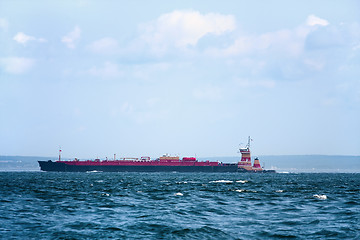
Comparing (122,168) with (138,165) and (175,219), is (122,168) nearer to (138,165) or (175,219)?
(138,165)

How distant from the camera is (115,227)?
26.0 metres

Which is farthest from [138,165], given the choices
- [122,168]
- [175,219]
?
[175,219]

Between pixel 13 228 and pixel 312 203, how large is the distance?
28.7 m

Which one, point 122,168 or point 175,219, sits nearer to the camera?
point 175,219

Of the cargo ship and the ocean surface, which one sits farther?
the cargo ship

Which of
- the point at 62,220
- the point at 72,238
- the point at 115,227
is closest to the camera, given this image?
the point at 72,238

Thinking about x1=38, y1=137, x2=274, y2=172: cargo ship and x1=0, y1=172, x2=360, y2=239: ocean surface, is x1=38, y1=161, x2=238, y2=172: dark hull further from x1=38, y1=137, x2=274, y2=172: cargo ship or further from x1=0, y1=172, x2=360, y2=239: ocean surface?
x1=0, y1=172, x2=360, y2=239: ocean surface

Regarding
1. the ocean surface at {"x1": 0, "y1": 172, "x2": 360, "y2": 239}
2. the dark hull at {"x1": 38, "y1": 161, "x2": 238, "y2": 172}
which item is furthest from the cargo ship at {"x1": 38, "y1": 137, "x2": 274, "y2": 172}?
the ocean surface at {"x1": 0, "y1": 172, "x2": 360, "y2": 239}

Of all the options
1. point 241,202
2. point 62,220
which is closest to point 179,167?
point 241,202

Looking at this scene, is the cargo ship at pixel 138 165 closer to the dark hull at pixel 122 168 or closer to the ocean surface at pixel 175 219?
the dark hull at pixel 122 168

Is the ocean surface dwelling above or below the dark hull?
above

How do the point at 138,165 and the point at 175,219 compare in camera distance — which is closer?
the point at 175,219

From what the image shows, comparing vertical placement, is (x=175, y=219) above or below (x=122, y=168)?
above

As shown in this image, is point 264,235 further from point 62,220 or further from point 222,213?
point 62,220
